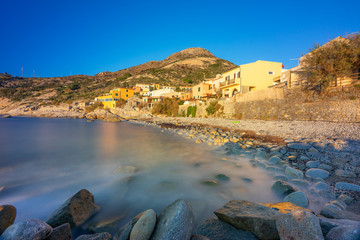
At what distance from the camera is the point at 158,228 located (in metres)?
1.87

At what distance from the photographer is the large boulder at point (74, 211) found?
2.73 meters

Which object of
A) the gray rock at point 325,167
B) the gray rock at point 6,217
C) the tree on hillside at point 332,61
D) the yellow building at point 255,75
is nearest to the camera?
the gray rock at point 6,217

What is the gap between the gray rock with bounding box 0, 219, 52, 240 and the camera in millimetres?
1734

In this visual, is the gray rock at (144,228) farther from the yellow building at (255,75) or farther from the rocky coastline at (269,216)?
the yellow building at (255,75)

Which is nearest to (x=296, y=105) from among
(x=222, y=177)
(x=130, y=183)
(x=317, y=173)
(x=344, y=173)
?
(x=344, y=173)

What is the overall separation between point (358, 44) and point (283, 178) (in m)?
14.6

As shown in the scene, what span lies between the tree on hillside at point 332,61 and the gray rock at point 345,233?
611 inches

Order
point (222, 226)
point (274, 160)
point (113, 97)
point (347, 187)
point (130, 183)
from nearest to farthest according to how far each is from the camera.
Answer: point (222, 226), point (347, 187), point (130, 183), point (274, 160), point (113, 97)

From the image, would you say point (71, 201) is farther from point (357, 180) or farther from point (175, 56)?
point (175, 56)

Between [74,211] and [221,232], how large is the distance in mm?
2641

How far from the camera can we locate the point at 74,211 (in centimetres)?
283

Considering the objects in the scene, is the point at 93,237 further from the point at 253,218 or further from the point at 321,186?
the point at 321,186

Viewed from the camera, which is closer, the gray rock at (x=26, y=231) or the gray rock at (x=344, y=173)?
the gray rock at (x=26, y=231)

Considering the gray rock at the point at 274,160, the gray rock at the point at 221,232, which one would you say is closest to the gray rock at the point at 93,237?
the gray rock at the point at 221,232
